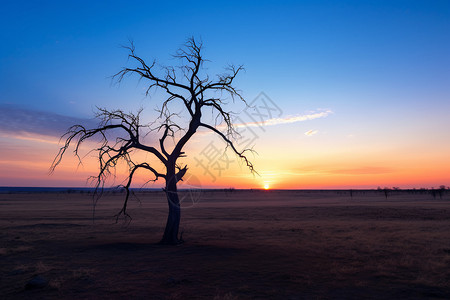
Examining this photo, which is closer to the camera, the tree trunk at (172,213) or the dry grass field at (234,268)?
the dry grass field at (234,268)

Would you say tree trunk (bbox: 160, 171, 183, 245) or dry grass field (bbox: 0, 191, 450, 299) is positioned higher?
tree trunk (bbox: 160, 171, 183, 245)

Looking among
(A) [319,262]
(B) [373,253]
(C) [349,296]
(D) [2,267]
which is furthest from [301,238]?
(D) [2,267]

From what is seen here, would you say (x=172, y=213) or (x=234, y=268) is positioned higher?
(x=172, y=213)

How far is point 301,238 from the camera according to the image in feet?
60.1

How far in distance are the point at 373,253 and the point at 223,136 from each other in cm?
879

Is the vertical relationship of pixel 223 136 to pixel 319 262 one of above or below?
above

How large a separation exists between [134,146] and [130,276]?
23.2 ft

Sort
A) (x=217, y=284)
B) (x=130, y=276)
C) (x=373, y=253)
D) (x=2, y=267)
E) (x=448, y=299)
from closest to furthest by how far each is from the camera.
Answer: (x=448, y=299)
(x=217, y=284)
(x=130, y=276)
(x=2, y=267)
(x=373, y=253)

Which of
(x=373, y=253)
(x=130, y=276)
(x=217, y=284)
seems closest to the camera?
(x=217, y=284)

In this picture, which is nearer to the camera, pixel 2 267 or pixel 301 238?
pixel 2 267

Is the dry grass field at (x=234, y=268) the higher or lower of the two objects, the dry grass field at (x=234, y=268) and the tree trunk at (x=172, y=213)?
the lower

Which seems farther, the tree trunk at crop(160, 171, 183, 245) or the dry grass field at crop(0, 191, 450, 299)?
the tree trunk at crop(160, 171, 183, 245)

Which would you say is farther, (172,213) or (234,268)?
(172,213)

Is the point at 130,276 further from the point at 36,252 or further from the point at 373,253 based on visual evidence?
the point at 373,253
